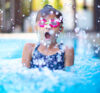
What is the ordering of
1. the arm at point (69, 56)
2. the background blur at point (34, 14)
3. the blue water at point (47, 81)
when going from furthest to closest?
1. the background blur at point (34, 14)
2. the arm at point (69, 56)
3. the blue water at point (47, 81)

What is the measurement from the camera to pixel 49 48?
1.93m

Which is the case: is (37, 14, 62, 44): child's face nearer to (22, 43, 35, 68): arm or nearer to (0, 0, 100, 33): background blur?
(22, 43, 35, 68): arm

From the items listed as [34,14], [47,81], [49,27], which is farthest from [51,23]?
[34,14]

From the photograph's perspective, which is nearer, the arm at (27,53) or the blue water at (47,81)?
the blue water at (47,81)

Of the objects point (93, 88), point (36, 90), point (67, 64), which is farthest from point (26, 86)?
point (93, 88)

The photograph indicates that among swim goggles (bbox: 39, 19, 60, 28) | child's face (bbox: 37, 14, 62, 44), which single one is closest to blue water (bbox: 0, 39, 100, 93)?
child's face (bbox: 37, 14, 62, 44)

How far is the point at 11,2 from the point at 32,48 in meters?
5.43

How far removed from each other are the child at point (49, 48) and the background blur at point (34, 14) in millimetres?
4488

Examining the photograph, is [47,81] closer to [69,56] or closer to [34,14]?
[69,56]

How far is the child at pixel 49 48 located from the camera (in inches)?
74.9

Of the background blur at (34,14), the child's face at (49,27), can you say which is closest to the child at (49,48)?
the child's face at (49,27)

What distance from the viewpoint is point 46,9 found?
193cm

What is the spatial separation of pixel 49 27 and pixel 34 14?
5697 mm

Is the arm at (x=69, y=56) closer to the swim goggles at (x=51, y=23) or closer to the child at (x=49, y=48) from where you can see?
the child at (x=49, y=48)
